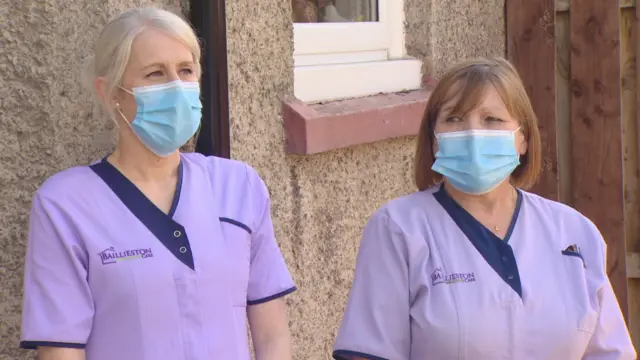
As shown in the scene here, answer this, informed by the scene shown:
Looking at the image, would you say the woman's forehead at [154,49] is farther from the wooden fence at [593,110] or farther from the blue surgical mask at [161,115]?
the wooden fence at [593,110]

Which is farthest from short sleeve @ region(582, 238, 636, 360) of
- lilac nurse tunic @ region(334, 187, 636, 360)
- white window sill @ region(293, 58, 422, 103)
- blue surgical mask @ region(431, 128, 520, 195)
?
white window sill @ region(293, 58, 422, 103)

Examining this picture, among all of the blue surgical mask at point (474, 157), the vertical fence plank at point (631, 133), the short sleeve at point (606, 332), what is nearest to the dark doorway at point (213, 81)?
the blue surgical mask at point (474, 157)

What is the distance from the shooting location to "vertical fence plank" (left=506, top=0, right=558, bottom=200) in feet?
17.6

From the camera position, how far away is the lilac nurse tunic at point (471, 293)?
93.7 inches

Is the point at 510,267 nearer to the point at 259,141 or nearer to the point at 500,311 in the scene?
the point at 500,311

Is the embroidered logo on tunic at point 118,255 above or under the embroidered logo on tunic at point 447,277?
above

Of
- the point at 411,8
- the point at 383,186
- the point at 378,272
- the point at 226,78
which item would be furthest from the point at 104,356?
the point at 411,8

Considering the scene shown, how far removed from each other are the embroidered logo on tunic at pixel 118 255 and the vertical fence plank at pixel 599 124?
3472 millimetres

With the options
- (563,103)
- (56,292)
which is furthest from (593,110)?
(56,292)

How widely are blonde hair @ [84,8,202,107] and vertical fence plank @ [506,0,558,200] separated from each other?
10.4 feet

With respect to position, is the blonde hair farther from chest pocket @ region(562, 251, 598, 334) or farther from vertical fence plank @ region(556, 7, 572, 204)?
vertical fence plank @ region(556, 7, 572, 204)

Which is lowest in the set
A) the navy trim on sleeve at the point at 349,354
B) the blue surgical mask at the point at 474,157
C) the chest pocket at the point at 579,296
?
the navy trim on sleeve at the point at 349,354

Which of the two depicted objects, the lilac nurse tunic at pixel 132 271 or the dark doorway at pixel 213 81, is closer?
the lilac nurse tunic at pixel 132 271

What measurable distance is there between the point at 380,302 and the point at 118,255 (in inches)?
22.9
